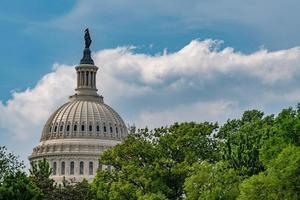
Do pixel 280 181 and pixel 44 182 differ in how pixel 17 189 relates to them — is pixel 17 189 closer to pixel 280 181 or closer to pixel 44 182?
pixel 280 181

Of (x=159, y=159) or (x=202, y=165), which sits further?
(x=159, y=159)

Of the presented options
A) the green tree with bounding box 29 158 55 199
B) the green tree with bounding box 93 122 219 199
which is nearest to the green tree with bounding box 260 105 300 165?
the green tree with bounding box 93 122 219 199

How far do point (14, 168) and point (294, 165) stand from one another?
2908 cm

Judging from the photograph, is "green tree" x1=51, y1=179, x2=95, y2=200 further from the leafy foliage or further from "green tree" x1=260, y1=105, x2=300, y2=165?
"green tree" x1=260, y1=105, x2=300, y2=165

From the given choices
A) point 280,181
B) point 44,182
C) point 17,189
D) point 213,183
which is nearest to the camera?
point 280,181

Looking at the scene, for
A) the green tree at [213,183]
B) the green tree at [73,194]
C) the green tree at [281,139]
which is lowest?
the green tree at [213,183]

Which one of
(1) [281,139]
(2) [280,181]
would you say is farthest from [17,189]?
(2) [280,181]

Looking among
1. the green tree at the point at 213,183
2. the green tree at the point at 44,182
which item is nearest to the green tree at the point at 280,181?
the green tree at the point at 213,183

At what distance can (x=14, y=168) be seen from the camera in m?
70.9

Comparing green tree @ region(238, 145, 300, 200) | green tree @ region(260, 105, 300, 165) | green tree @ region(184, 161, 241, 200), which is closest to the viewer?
green tree @ region(238, 145, 300, 200)

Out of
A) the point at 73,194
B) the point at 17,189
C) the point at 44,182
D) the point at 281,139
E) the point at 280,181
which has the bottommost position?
the point at 280,181

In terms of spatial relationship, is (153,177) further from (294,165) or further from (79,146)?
(79,146)

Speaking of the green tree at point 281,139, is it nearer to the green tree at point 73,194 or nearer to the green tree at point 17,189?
the green tree at point 17,189

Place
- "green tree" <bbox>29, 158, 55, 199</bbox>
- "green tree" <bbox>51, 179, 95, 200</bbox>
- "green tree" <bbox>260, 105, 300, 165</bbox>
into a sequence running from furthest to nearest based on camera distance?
"green tree" <bbox>51, 179, 95, 200</bbox>
"green tree" <bbox>29, 158, 55, 199</bbox>
"green tree" <bbox>260, 105, 300, 165</bbox>
